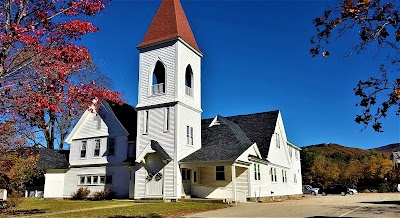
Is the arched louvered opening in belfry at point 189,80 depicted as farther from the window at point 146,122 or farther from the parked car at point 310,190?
the parked car at point 310,190

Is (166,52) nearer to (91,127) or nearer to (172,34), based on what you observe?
(172,34)

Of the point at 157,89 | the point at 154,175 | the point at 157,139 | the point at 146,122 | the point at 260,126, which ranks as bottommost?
the point at 154,175

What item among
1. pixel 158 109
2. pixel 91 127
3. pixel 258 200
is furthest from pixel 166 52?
pixel 258 200

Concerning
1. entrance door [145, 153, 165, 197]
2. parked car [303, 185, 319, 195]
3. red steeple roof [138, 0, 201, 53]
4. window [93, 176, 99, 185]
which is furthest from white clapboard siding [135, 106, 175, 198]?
parked car [303, 185, 319, 195]

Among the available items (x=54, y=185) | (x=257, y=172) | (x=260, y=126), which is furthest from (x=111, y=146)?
(x=260, y=126)

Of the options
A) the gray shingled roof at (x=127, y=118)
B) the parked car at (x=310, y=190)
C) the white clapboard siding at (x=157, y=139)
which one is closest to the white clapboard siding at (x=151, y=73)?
the white clapboard siding at (x=157, y=139)

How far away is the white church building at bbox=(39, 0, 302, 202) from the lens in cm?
2580

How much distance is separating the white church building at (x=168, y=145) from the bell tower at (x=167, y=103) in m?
0.07

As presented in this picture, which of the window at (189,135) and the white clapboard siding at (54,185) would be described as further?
the white clapboard siding at (54,185)

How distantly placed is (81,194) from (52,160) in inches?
199

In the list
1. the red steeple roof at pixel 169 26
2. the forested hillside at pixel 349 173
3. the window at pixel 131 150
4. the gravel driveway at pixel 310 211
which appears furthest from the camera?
the forested hillside at pixel 349 173

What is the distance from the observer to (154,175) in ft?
85.5

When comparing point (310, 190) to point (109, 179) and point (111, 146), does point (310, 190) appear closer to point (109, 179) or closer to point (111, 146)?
point (109, 179)

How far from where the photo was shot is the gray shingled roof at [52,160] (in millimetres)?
31939
